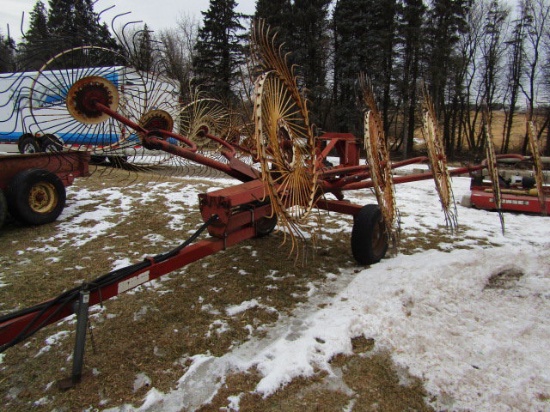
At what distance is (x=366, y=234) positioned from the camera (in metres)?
4.34

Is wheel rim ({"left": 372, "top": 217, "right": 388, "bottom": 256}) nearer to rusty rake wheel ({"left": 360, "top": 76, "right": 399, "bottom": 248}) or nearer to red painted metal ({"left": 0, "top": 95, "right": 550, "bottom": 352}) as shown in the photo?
red painted metal ({"left": 0, "top": 95, "right": 550, "bottom": 352})

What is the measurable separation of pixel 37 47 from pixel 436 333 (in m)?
3.77

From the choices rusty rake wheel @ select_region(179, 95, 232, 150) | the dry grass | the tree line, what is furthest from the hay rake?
the tree line

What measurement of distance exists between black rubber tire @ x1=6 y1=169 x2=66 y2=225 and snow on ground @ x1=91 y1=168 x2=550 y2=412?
4.07 m

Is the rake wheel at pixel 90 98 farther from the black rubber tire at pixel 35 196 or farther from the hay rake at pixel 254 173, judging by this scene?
the black rubber tire at pixel 35 196

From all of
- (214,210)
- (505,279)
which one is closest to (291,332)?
(214,210)

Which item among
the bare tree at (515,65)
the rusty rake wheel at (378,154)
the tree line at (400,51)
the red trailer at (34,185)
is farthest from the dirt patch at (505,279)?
the bare tree at (515,65)

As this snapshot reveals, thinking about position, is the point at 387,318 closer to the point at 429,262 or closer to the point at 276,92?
the point at 429,262

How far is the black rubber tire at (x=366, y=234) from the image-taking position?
434 centimetres

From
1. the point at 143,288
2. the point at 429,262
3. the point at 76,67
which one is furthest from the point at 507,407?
the point at 76,67

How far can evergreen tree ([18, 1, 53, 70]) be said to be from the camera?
264 centimetres

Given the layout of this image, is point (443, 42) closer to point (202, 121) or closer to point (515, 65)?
point (515, 65)

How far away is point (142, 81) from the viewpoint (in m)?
2.98

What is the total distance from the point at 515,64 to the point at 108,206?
3005 cm
